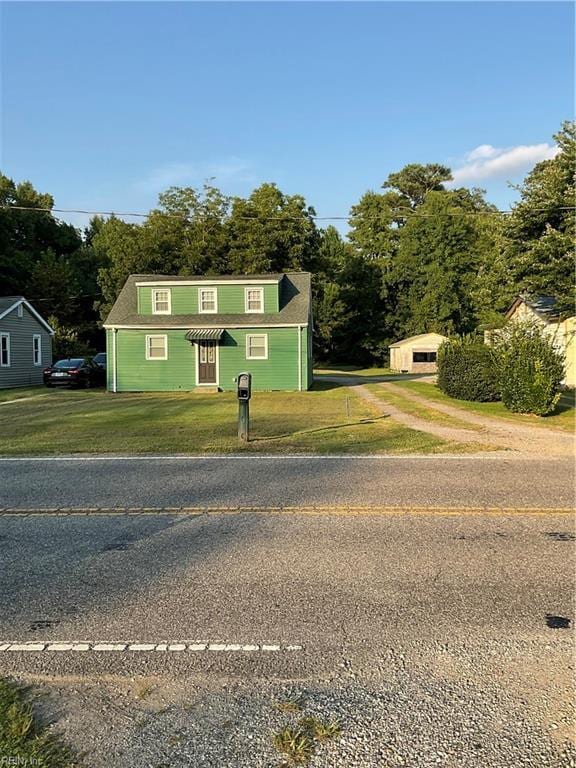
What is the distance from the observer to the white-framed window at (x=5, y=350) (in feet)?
91.1

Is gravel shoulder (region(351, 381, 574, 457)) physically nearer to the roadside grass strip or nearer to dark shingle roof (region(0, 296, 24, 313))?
the roadside grass strip

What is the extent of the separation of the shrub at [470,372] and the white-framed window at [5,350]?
20.4 m

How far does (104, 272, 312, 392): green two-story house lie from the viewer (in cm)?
2516

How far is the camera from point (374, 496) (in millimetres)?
6781

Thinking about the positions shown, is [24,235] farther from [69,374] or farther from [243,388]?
[243,388]

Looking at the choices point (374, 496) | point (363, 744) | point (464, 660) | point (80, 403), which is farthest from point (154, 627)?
point (80, 403)

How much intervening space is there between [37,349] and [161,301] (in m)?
9.13

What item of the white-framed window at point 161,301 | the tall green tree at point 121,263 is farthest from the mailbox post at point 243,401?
the tall green tree at point 121,263

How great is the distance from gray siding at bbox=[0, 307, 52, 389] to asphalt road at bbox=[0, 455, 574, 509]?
20897 mm

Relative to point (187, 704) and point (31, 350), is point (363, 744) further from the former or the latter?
point (31, 350)

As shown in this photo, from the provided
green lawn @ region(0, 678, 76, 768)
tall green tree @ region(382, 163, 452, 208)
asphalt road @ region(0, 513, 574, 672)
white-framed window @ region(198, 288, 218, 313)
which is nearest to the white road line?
asphalt road @ region(0, 513, 574, 672)

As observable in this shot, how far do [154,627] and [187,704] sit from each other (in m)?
0.83

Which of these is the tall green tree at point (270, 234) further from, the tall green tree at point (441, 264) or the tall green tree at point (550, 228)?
the tall green tree at point (550, 228)

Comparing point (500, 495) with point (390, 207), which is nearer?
point (500, 495)
